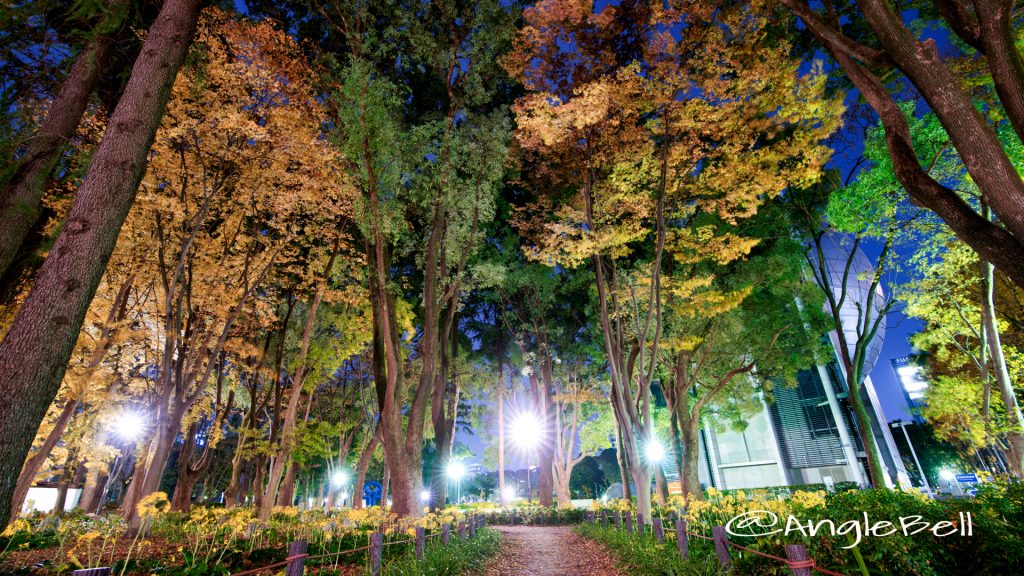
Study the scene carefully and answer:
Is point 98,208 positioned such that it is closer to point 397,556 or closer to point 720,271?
point 397,556

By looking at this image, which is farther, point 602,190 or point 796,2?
point 602,190

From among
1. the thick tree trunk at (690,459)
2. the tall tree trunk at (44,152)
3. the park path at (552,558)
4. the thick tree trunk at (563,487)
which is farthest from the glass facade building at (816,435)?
the tall tree trunk at (44,152)

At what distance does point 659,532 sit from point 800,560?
4.02 metres

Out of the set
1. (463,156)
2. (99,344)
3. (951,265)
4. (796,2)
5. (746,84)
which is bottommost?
(99,344)

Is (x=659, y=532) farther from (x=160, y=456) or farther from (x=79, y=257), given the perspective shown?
(x=160, y=456)

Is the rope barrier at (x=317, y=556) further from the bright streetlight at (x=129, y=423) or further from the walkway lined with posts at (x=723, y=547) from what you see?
the bright streetlight at (x=129, y=423)

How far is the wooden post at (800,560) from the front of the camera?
118 inches

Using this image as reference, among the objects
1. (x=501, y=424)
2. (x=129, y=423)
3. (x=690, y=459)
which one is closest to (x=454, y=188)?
(x=690, y=459)

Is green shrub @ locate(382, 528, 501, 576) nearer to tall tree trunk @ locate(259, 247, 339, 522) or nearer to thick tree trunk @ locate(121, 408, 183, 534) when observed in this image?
thick tree trunk @ locate(121, 408, 183, 534)

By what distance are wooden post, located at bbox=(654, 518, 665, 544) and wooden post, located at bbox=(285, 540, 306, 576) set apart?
5.30m

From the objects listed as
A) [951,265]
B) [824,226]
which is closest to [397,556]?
[824,226]

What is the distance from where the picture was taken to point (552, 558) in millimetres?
8844

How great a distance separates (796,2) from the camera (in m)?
5.41

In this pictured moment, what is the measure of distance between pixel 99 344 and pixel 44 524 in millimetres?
4316
